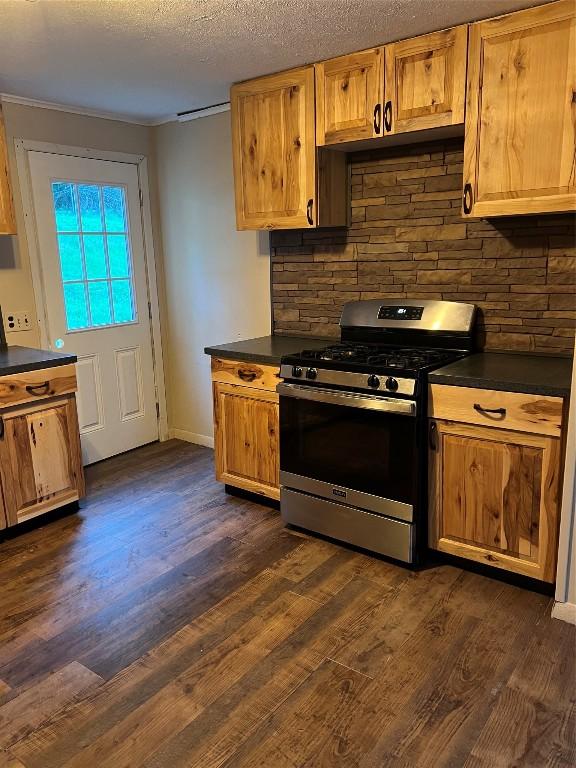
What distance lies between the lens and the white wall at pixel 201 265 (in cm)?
375

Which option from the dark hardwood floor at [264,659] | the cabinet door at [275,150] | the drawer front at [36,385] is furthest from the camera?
the cabinet door at [275,150]

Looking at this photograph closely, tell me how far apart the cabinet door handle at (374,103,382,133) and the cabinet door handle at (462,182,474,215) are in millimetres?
510

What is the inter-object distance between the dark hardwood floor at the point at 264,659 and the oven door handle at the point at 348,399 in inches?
28.7

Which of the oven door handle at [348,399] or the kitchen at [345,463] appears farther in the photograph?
the oven door handle at [348,399]

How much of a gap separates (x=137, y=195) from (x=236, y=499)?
2.25 metres

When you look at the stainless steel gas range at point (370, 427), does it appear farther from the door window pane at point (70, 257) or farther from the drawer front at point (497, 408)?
the door window pane at point (70, 257)

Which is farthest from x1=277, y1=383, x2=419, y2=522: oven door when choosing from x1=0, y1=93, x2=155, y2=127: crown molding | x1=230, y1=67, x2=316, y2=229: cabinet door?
x1=0, y1=93, x2=155, y2=127: crown molding

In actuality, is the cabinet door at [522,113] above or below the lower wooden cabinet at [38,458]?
above

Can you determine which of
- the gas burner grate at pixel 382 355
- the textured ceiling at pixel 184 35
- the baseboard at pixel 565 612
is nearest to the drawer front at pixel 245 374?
the gas burner grate at pixel 382 355

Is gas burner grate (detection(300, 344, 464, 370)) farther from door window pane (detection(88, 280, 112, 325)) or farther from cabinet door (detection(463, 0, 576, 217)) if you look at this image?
door window pane (detection(88, 280, 112, 325))

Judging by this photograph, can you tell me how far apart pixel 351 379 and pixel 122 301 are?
2166 millimetres

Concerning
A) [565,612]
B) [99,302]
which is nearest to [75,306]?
[99,302]

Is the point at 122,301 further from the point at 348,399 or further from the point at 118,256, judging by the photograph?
the point at 348,399

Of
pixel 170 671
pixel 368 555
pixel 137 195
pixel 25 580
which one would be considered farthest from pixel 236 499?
pixel 137 195
